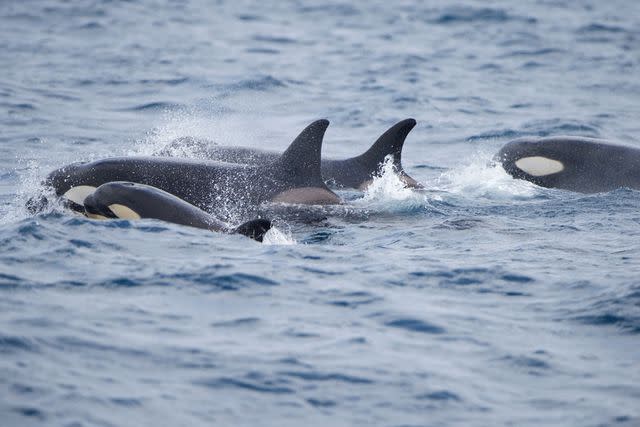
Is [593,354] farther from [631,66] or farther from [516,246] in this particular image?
[631,66]

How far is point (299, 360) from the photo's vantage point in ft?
23.5

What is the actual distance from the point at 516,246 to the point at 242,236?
2.71 meters

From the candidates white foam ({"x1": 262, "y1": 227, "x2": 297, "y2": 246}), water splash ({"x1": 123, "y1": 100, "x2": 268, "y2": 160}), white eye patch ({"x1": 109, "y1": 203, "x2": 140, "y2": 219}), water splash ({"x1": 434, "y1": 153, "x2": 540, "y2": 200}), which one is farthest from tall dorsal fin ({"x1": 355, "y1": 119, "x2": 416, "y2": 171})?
white eye patch ({"x1": 109, "y1": 203, "x2": 140, "y2": 219})

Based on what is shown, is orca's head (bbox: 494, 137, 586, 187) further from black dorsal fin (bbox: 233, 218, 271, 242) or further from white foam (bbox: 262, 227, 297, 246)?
black dorsal fin (bbox: 233, 218, 271, 242)

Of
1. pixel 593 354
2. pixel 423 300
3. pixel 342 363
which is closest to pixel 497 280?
pixel 423 300

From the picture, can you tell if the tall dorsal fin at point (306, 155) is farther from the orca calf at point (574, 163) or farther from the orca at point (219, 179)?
the orca calf at point (574, 163)

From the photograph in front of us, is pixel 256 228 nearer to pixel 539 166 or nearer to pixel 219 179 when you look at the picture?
pixel 219 179

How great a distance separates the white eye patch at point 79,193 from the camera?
1100cm

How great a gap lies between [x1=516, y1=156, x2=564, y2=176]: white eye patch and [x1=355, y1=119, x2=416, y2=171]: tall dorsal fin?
1900 mm

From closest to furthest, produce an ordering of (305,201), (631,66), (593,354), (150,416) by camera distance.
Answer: (150,416) < (593,354) < (305,201) < (631,66)

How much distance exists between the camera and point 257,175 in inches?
452

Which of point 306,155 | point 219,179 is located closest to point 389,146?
point 306,155

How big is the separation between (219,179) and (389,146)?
2.45 metres

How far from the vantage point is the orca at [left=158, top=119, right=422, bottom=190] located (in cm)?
1265
